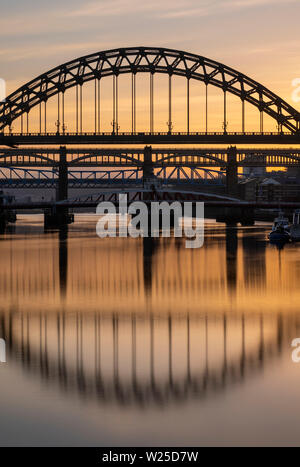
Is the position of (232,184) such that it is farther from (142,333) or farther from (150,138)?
(142,333)

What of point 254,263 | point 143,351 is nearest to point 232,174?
point 254,263

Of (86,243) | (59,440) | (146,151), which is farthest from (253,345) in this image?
(146,151)

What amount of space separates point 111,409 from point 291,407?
3993mm

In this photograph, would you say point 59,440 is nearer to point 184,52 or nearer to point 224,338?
point 224,338

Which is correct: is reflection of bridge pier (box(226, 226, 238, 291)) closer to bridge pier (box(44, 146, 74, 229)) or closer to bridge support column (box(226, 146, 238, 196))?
bridge pier (box(44, 146, 74, 229))

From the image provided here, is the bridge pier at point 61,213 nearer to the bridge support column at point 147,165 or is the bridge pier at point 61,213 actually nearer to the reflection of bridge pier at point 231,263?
the bridge support column at point 147,165

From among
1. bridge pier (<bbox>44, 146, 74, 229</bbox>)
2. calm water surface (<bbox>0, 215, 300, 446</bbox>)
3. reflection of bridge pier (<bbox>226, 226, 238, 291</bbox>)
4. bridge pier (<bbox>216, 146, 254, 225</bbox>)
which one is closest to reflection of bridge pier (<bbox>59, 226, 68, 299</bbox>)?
calm water surface (<bbox>0, 215, 300, 446</bbox>)

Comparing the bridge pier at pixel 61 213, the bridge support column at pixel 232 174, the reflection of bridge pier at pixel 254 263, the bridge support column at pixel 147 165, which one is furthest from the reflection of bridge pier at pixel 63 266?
the bridge support column at pixel 232 174

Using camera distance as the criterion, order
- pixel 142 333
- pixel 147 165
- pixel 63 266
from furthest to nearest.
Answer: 1. pixel 147 165
2. pixel 63 266
3. pixel 142 333

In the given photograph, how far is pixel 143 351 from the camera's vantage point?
27016 mm

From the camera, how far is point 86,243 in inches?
3356

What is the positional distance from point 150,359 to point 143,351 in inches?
51.1

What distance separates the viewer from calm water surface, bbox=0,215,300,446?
1911 centimetres

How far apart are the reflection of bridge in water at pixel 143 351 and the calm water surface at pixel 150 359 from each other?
37mm
